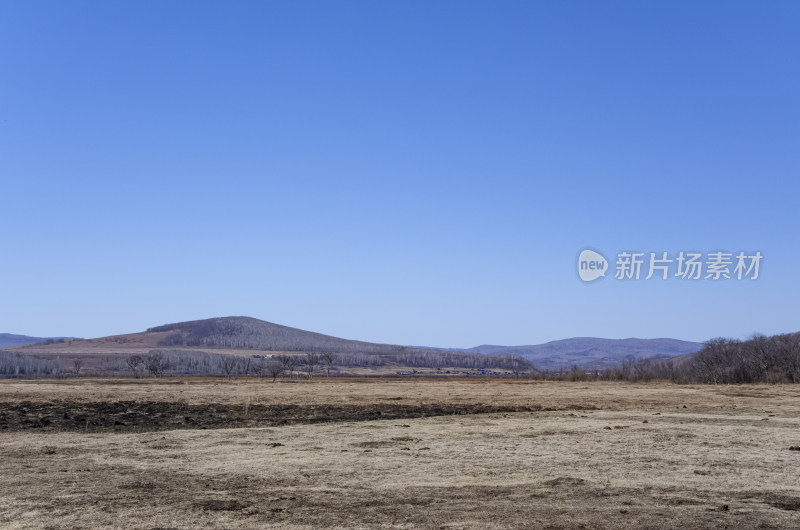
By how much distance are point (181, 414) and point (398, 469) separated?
797 inches

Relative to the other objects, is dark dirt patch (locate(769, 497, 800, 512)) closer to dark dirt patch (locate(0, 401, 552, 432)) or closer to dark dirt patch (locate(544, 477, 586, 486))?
dark dirt patch (locate(544, 477, 586, 486))

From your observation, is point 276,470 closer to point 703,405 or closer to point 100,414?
point 100,414

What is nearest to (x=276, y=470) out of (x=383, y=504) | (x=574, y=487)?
(x=383, y=504)

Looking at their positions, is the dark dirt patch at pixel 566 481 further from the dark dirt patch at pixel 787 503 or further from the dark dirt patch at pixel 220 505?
the dark dirt patch at pixel 220 505

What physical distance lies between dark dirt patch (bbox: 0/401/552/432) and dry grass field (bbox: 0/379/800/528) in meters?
0.22

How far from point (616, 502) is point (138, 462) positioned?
1326 centimetres

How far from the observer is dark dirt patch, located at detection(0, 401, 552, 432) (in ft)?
104

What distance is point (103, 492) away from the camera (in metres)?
16.2

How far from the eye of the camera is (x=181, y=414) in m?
36.8

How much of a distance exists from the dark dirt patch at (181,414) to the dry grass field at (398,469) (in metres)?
0.22

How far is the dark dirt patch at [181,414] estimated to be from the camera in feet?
104

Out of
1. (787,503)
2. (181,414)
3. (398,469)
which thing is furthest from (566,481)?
(181,414)

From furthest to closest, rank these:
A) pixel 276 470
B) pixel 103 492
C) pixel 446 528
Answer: pixel 276 470 → pixel 103 492 → pixel 446 528

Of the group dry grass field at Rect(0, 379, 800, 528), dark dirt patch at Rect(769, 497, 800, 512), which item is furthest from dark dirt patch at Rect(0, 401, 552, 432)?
dark dirt patch at Rect(769, 497, 800, 512)
